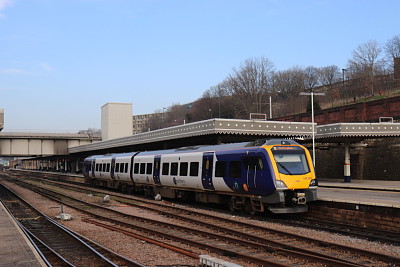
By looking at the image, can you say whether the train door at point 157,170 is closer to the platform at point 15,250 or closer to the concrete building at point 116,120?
the platform at point 15,250

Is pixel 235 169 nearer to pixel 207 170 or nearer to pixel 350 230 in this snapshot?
pixel 207 170

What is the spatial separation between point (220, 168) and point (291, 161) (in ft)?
12.7

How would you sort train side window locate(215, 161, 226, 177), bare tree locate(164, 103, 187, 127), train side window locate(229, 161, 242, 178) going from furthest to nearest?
bare tree locate(164, 103, 187, 127) → train side window locate(215, 161, 226, 177) → train side window locate(229, 161, 242, 178)

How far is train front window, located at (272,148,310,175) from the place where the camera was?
654 inches

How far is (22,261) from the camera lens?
378 inches

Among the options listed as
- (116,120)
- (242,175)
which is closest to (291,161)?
(242,175)

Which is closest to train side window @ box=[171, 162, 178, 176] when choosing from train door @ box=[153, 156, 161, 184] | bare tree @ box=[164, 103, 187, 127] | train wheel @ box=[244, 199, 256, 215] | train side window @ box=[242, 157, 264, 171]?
train door @ box=[153, 156, 161, 184]

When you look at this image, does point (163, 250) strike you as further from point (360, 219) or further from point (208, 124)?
point (208, 124)

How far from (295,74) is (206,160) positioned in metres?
80.6

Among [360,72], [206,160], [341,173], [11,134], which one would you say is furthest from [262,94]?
[206,160]

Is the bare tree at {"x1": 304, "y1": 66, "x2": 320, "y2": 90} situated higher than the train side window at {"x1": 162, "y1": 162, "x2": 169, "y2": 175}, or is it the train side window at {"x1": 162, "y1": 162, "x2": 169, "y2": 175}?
the bare tree at {"x1": 304, "y1": 66, "x2": 320, "y2": 90}

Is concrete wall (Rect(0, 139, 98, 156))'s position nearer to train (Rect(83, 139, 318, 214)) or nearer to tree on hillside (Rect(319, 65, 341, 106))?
train (Rect(83, 139, 318, 214))

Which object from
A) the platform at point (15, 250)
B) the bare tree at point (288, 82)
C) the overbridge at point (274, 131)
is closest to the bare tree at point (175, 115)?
the bare tree at point (288, 82)

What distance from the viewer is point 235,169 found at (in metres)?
18.5
